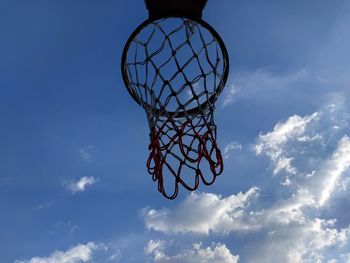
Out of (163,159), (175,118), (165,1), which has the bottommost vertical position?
(163,159)

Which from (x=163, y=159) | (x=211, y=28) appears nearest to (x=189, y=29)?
(x=211, y=28)

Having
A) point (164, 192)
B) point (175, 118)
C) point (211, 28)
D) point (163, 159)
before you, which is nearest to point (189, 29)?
point (211, 28)

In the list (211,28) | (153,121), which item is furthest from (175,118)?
(211,28)

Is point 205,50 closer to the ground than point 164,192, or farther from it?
farther from it

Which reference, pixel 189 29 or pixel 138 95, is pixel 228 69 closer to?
pixel 189 29

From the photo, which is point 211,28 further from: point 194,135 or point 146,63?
point 194,135

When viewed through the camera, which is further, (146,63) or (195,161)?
(146,63)

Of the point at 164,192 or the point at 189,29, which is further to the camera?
the point at 189,29

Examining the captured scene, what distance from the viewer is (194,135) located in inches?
231

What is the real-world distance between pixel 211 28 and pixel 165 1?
0.66 meters

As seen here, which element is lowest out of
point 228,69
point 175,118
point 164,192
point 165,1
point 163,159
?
point 164,192

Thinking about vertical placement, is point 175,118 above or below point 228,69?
below

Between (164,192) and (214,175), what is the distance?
0.58m

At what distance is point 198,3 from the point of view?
5.80 m
